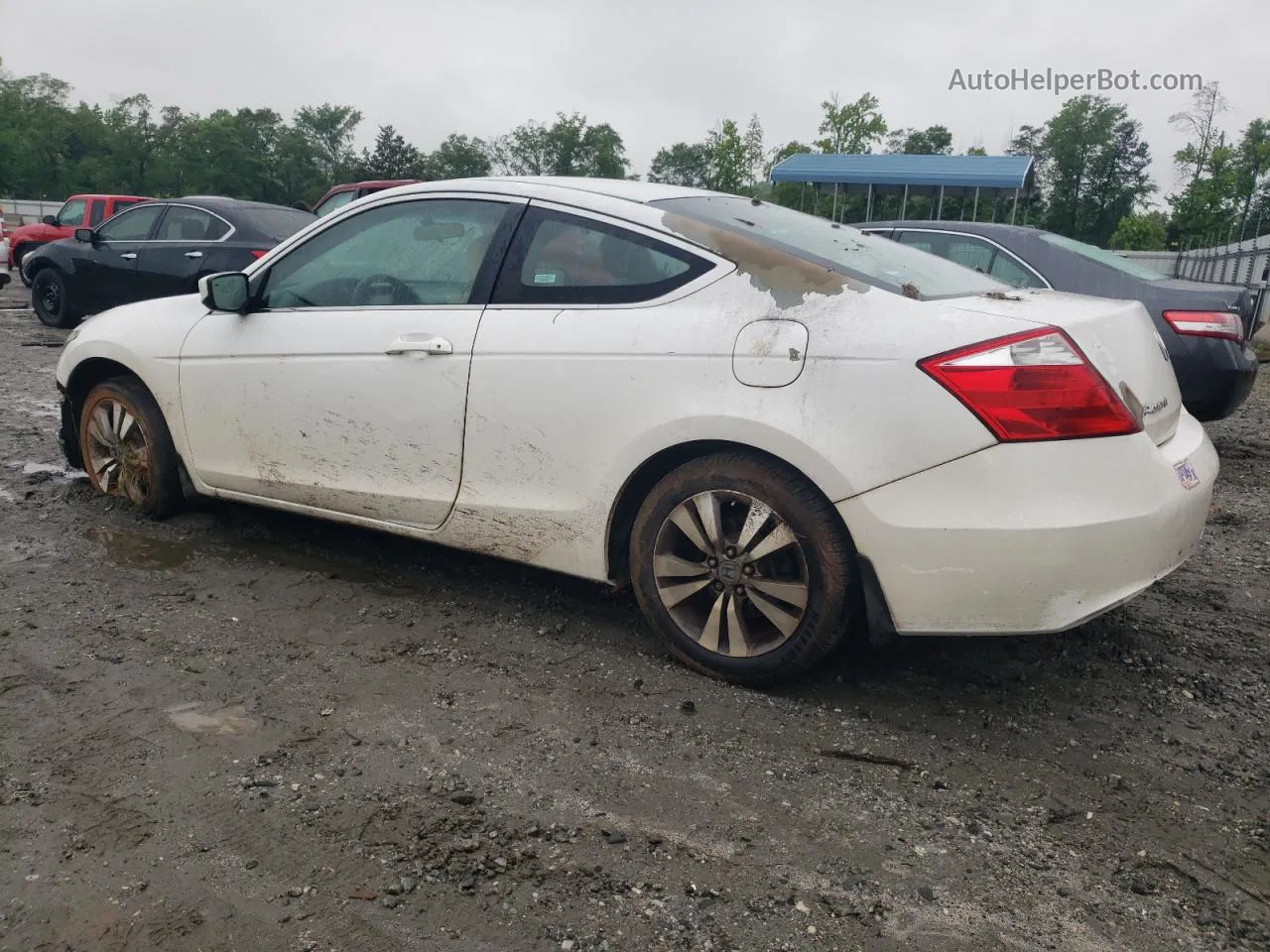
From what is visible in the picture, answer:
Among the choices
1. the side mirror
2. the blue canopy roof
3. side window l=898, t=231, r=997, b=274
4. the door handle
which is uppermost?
the blue canopy roof

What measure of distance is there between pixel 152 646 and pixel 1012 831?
273 cm

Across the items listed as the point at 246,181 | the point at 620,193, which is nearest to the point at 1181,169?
the point at 246,181

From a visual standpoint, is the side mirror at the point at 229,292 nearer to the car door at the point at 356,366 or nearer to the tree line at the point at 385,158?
the car door at the point at 356,366

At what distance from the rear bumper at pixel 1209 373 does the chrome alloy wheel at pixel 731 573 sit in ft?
13.8

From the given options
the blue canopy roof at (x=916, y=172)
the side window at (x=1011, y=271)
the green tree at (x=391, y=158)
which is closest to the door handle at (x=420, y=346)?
the side window at (x=1011, y=271)

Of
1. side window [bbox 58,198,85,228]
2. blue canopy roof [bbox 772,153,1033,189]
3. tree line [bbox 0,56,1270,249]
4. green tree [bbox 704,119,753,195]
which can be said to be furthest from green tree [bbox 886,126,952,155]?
side window [bbox 58,198,85,228]

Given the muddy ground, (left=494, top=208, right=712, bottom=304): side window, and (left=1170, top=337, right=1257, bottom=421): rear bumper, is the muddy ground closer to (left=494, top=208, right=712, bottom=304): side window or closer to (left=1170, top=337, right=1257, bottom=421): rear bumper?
(left=494, top=208, right=712, bottom=304): side window

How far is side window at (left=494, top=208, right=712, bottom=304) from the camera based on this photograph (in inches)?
128

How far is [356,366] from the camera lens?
3744 mm

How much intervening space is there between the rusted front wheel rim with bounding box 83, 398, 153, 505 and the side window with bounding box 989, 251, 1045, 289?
5.33 meters

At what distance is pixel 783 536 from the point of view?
3000 millimetres

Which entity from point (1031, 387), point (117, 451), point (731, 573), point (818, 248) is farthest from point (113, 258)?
point (1031, 387)

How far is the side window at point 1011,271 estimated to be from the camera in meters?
6.79

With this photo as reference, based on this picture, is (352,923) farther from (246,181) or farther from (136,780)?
(246,181)
